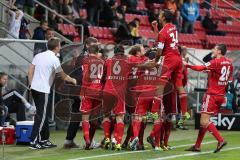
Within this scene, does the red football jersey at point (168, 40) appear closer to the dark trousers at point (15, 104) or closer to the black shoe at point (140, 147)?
the black shoe at point (140, 147)

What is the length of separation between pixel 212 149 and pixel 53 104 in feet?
15.4

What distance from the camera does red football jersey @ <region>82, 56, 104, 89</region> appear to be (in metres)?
13.3

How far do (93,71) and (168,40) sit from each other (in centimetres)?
148

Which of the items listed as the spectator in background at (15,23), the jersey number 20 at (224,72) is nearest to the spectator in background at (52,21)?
the spectator in background at (15,23)

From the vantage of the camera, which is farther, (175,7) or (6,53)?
(175,7)

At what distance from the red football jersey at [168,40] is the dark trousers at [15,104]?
4242 millimetres

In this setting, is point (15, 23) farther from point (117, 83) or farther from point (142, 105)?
point (142, 105)

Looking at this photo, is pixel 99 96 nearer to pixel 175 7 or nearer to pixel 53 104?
pixel 53 104

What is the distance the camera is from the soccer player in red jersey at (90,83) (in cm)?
1333

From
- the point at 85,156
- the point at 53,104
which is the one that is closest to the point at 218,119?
the point at 53,104

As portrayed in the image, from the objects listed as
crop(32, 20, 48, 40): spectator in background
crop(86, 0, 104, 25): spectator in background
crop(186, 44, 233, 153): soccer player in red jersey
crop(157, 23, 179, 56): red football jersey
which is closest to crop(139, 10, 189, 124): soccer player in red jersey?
crop(157, 23, 179, 56): red football jersey

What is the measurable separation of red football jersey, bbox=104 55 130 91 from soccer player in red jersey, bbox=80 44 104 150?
129 millimetres

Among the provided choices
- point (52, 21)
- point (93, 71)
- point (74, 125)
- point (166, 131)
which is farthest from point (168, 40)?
point (52, 21)

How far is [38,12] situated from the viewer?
21906 mm
